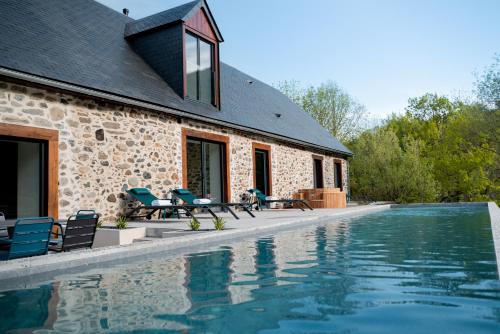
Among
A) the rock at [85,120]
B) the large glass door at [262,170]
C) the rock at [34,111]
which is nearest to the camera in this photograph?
the rock at [34,111]

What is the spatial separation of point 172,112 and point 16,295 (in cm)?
724

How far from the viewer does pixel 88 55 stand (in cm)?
938

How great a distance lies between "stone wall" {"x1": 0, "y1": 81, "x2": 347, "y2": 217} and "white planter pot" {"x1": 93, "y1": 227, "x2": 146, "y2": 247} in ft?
5.03

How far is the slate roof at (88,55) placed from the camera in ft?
25.2

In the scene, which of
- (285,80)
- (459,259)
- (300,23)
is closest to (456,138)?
(285,80)

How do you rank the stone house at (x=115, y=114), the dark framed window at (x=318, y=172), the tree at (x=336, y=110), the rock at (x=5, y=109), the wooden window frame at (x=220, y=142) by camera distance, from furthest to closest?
1. the tree at (x=336, y=110)
2. the dark framed window at (x=318, y=172)
3. the wooden window frame at (x=220, y=142)
4. the stone house at (x=115, y=114)
5. the rock at (x=5, y=109)

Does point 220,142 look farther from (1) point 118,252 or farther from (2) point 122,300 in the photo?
(2) point 122,300

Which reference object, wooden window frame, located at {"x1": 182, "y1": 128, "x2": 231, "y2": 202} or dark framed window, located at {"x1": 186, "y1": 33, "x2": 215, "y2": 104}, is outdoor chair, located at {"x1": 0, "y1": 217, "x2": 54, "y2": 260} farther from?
dark framed window, located at {"x1": 186, "y1": 33, "x2": 215, "y2": 104}

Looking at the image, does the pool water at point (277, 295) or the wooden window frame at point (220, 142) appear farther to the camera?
the wooden window frame at point (220, 142)

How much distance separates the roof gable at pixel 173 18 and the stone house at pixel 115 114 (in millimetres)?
39

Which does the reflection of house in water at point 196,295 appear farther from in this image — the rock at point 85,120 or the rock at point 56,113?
the rock at point 85,120

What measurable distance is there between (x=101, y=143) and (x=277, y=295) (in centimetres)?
660

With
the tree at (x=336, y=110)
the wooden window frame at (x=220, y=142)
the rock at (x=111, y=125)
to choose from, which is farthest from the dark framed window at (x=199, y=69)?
the tree at (x=336, y=110)

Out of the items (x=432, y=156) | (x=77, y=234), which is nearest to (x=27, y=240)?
(x=77, y=234)
